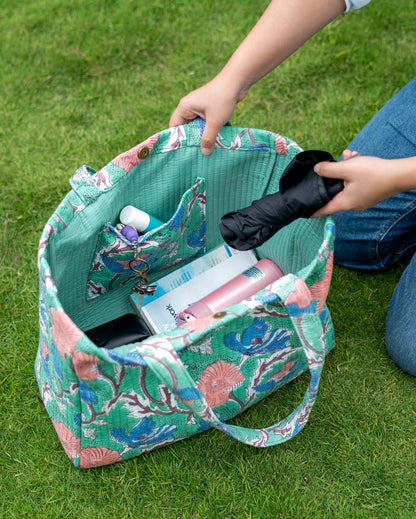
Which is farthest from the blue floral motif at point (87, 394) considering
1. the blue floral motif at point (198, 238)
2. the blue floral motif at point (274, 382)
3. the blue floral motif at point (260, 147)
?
the blue floral motif at point (260, 147)

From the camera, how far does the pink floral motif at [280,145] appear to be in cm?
110

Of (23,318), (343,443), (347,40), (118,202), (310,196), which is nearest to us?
(310,196)

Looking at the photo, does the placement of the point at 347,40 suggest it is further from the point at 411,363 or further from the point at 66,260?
the point at 66,260

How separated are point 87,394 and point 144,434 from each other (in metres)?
0.19

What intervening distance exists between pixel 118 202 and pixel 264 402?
1.75ft

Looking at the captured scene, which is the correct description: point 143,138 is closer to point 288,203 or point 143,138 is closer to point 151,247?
point 151,247

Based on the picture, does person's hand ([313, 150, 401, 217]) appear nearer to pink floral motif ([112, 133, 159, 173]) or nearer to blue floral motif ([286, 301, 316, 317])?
blue floral motif ([286, 301, 316, 317])

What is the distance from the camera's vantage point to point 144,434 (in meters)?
1.06

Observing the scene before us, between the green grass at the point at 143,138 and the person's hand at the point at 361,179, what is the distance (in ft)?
1.54

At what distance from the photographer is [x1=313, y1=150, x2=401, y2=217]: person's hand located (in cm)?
93

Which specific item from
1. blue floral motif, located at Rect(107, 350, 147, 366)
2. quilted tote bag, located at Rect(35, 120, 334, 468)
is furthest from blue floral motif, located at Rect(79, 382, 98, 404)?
blue floral motif, located at Rect(107, 350, 147, 366)

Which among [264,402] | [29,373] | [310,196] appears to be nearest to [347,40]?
[310,196]

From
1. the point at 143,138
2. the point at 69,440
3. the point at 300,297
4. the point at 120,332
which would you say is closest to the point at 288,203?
the point at 300,297

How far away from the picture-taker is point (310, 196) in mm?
968
